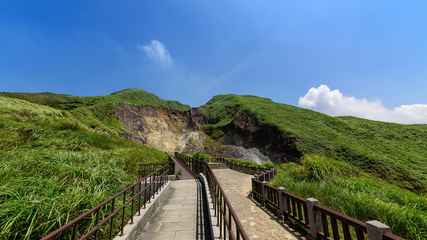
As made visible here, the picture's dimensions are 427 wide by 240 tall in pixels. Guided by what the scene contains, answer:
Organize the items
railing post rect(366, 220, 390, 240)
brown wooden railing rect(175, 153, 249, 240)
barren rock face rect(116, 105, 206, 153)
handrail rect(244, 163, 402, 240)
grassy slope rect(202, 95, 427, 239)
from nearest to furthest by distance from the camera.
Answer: brown wooden railing rect(175, 153, 249, 240), railing post rect(366, 220, 390, 240), handrail rect(244, 163, 402, 240), grassy slope rect(202, 95, 427, 239), barren rock face rect(116, 105, 206, 153)

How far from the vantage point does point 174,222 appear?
7035 millimetres

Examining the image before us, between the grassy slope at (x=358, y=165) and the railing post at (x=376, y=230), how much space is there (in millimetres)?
2867

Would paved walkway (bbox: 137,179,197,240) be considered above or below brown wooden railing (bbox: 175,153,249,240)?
below

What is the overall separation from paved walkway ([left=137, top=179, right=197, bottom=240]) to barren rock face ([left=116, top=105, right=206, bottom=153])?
42610mm

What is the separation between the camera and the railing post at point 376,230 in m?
3.66

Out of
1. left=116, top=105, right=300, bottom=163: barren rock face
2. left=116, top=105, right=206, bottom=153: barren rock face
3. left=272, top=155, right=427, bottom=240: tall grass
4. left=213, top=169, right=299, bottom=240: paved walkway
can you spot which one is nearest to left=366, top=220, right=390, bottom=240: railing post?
left=213, top=169, right=299, bottom=240: paved walkway

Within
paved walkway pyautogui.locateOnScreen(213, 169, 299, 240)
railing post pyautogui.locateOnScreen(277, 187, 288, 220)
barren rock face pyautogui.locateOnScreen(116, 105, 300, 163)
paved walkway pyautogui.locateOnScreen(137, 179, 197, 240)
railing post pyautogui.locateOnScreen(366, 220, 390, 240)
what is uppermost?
barren rock face pyautogui.locateOnScreen(116, 105, 300, 163)

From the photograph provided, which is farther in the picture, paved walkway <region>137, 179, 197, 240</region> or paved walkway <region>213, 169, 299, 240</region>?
paved walkway <region>213, 169, 299, 240</region>

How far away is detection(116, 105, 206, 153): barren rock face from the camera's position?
54.1 m

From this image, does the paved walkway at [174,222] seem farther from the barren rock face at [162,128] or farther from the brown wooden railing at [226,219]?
the barren rock face at [162,128]

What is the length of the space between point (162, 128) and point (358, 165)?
41.6m

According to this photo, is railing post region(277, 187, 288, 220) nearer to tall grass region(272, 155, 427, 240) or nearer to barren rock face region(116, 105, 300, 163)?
tall grass region(272, 155, 427, 240)

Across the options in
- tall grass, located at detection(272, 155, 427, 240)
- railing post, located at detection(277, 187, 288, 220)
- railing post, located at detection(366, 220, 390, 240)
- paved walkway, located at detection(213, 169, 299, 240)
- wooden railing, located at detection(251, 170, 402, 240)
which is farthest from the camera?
railing post, located at detection(277, 187, 288, 220)

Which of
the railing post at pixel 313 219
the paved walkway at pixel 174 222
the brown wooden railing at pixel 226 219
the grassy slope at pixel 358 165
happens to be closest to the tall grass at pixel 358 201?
the grassy slope at pixel 358 165
